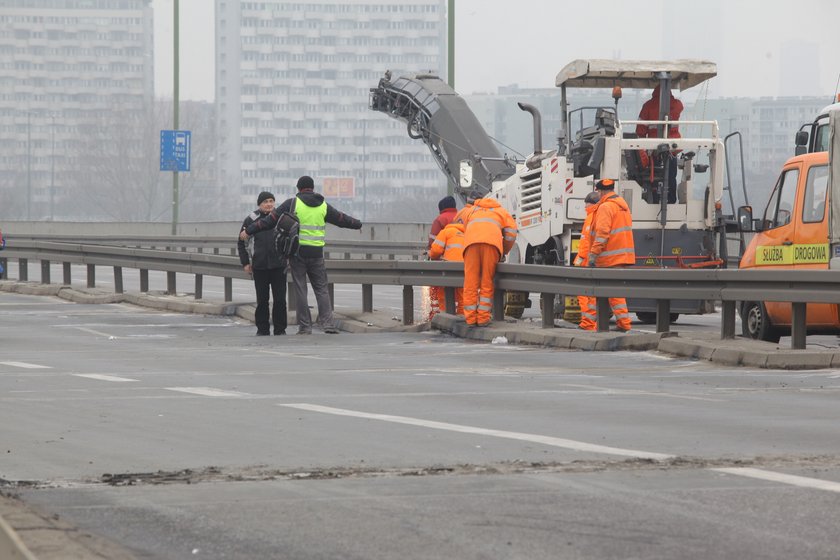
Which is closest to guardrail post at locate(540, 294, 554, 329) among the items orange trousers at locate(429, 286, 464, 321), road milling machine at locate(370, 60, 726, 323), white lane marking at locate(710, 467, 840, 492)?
orange trousers at locate(429, 286, 464, 321)

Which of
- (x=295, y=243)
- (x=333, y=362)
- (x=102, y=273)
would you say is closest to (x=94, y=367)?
(x=333, y=362)

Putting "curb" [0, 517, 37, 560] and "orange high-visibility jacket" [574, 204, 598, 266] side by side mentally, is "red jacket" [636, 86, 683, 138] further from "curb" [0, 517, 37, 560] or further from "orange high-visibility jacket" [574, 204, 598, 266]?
"curb" [0, 517, 37, 560]

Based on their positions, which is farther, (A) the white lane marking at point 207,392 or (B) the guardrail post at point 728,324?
(B) the guardrail post at point 728,324

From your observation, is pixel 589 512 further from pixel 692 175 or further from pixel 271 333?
pixel 692 175

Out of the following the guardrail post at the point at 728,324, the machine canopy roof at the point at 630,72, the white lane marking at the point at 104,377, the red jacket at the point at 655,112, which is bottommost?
the white lane marking at the point at 104,377

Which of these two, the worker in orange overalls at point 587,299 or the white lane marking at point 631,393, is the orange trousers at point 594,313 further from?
the white lane marking at point 631,393

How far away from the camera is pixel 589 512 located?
7.08 metres

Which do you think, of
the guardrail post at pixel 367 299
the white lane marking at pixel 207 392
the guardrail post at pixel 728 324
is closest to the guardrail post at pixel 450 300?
the guardrail post at pixel 367 299

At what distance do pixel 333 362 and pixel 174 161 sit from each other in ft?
137

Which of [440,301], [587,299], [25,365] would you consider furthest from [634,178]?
[25,365]

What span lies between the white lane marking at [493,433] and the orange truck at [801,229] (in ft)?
21.0

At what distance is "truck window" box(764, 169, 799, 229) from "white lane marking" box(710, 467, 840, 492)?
990 centimetres

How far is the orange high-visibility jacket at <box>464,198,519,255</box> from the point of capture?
1969 cm

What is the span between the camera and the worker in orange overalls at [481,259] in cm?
1970
